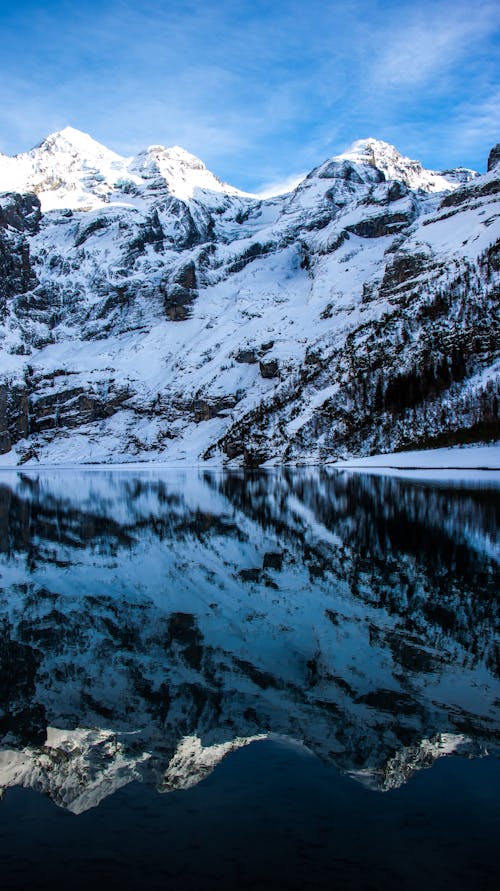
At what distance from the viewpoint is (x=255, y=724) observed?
8414mm

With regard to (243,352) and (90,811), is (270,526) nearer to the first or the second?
(90,811)

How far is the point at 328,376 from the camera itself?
129 metres

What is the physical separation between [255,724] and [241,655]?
293 cm

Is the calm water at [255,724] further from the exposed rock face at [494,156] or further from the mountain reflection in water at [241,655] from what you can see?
the exposed rock face at [494,156]

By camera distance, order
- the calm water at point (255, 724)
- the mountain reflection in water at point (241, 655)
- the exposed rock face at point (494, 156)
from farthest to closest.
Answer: the exposed rock face at point (494, 156) → the mountain reflection in water at point (241, 655) → the calm water at point (255, 724)

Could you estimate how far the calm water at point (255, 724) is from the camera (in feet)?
18.1

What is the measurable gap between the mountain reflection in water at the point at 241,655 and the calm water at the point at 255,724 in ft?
0.15

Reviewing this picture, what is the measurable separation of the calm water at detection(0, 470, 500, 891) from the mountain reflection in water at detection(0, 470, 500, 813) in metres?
0.05

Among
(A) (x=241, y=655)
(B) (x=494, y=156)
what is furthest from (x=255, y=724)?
(B) (x=494, y=156)

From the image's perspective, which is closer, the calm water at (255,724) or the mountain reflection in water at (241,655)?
the calm water at (255,724)

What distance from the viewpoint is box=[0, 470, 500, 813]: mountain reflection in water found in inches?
301

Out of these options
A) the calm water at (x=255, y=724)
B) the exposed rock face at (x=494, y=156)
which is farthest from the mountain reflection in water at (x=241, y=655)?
the exposed rock face at (x=494, y=156)

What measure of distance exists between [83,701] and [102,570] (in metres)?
10.7

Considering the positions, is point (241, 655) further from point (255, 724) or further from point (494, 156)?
point (494, 156)
